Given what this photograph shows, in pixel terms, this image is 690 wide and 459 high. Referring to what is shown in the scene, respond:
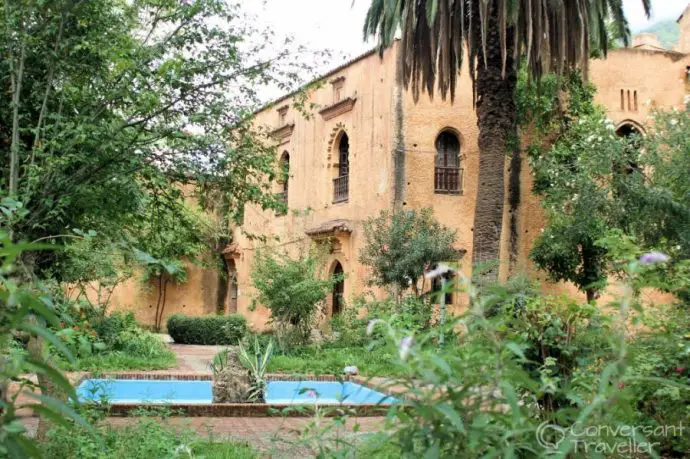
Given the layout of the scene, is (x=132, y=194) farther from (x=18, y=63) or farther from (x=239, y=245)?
(x=239, y=245)

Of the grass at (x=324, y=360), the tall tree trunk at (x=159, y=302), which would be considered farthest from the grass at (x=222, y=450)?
the tall tree trunk at (x=159, y=302)

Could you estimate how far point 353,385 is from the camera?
10828mm

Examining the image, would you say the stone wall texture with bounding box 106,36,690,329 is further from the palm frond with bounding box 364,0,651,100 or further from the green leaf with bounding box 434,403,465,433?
the green leaf with bounding box 434,403,465,433

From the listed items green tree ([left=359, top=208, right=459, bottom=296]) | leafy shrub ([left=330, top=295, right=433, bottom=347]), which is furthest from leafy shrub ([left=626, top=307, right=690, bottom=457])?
green tree ([left=359, top=208, right=459, bottom=296])

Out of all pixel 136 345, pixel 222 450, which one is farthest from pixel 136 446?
pixel 136 345

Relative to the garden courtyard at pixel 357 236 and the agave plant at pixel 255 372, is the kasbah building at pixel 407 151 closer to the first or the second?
the garden courtyard at pixel 357 236

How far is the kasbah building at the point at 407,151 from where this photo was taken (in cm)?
1797

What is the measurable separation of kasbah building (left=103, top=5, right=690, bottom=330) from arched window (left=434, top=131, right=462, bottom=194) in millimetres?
26

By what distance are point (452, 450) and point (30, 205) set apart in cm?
465

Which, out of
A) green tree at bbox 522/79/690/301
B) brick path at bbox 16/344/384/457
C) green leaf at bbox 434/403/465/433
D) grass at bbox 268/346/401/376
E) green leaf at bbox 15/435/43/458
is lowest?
brick path at bbox 16/344/384/457

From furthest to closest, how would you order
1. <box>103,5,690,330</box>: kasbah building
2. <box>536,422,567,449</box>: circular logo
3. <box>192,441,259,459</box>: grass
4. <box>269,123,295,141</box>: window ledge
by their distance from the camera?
<box>269,123,295,141</box>: window ledge → <box>103,5,690,330</box>: kasbah building → <box>192,441,259,459</box>: grass → <box>536,422,567,449</box>: circular logo

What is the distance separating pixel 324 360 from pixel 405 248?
3241 millimetres

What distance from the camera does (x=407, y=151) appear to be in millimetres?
17859

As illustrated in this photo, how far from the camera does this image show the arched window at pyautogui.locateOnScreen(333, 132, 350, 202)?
2050 cm
